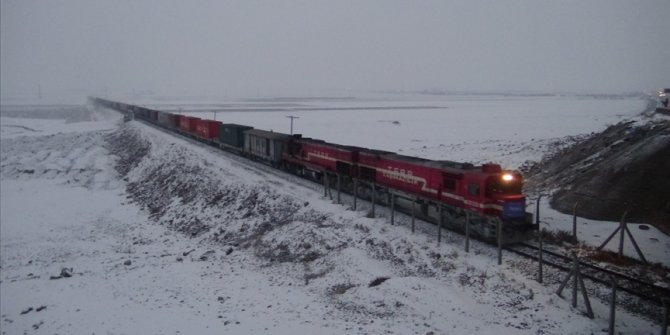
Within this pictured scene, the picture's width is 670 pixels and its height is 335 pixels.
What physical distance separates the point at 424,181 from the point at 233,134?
26.1m

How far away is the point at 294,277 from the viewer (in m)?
18.8

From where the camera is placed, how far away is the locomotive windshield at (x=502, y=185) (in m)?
19.2

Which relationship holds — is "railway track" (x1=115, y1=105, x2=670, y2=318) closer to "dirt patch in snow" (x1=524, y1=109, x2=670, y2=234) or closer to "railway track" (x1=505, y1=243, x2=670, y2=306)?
"railway track" (x1=505, y1=243, x2=670, y2=306)

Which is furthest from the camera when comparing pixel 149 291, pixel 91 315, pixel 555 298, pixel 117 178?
pixel 117 178

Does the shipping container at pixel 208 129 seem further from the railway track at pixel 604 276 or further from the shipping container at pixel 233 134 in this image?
the railway track at pixel 604 276

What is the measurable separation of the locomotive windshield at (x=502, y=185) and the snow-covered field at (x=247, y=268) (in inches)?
97.0

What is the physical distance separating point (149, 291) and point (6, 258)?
1118 centimetres

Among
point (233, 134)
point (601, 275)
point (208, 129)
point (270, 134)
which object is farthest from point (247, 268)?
point (208, 129)

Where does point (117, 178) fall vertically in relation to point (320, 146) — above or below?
below

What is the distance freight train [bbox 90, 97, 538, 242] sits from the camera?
19.0 m

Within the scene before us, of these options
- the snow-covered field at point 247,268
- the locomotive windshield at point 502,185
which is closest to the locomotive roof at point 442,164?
the locomotive windshield at point 502,185

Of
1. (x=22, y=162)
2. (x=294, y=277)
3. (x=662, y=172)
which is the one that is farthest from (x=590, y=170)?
(x=22, y=162)

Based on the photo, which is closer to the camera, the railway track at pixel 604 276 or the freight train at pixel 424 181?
the railway track at pixel 604 276

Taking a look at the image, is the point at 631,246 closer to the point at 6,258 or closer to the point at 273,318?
the point at 273,318
